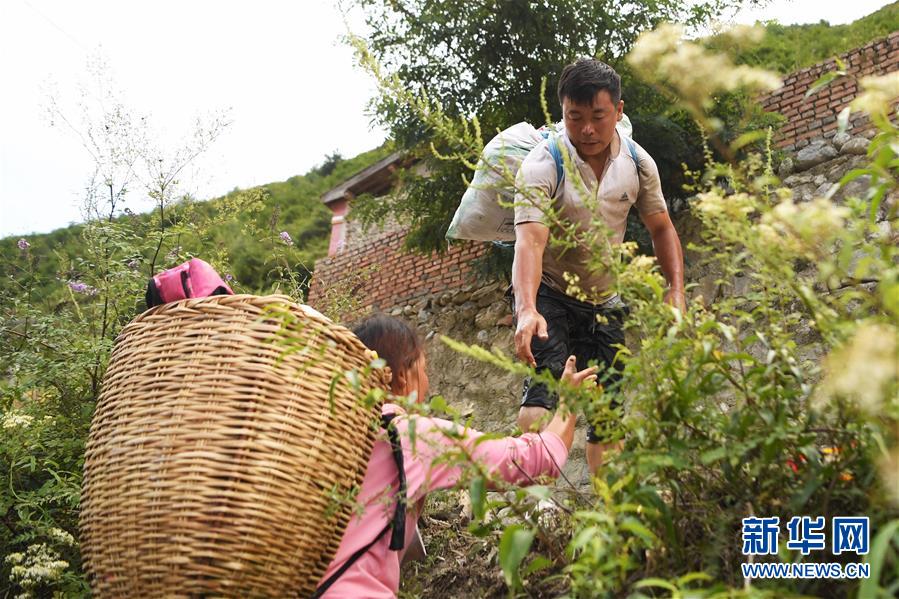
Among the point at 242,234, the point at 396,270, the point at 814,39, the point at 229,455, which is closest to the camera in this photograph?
the point at 229,455

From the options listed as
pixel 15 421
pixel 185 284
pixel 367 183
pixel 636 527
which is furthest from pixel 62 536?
pixel 367 183

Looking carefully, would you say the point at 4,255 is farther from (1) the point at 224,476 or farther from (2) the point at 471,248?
(2) the point at 471,248

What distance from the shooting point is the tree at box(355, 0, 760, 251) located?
6188 mm

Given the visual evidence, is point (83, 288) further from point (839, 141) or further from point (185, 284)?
point (839, 141)

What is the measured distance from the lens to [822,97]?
19.6 feet

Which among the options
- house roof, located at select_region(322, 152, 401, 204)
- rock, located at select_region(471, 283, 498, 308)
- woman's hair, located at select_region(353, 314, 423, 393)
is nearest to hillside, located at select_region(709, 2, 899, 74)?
rock, located at select_region(471, 283, 498, 308)

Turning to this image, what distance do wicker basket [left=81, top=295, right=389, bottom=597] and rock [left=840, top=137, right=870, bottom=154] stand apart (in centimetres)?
502

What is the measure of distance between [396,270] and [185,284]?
21.6ft

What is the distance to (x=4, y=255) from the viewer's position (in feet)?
12.7

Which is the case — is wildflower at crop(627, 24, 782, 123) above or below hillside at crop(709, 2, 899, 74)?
below

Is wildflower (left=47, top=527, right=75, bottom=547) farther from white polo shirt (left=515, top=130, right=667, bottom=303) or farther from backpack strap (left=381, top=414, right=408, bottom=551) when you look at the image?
white polo shirt (left=515, top=130, right=667, bottom=303)

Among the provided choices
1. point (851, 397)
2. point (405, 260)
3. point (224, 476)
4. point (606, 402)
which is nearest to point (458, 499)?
point (224, 476)

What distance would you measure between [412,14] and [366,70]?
515 cm

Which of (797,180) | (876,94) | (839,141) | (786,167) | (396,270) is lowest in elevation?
(876,94)
